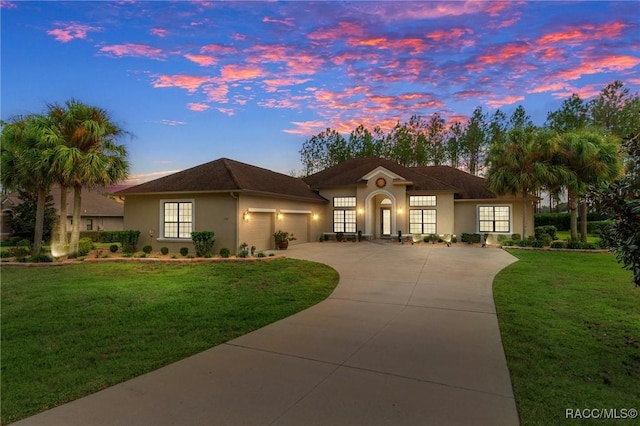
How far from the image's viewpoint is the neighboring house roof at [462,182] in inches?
854

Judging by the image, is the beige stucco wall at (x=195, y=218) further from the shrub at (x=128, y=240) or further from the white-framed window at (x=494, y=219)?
the white-framed window at (x=494, y=219)

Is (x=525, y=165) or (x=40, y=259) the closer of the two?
(x=40, y=259)

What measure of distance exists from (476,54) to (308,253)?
11.4m

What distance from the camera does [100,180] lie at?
48.8 feet

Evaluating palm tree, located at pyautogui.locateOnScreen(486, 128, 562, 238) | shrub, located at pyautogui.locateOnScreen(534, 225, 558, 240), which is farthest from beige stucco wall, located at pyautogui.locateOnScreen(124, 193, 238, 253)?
shrub, located at pyautogui.locateOnScreen(534, 225, 558, 240)

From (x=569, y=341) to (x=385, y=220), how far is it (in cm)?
1888

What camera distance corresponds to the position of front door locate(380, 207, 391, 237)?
23.8 metres

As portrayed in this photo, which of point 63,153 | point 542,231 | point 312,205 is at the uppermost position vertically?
point 63,153

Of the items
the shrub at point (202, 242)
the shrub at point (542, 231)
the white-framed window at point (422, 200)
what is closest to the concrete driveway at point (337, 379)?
the shrub at point (202, 242)

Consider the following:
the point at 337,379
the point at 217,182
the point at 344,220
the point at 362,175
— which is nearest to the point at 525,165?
the point at 362,175

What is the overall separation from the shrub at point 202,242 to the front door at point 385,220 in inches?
507

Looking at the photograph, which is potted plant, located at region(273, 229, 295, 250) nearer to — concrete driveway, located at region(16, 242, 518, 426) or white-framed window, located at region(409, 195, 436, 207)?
white-framed window, located at region(409, 195, 436, 207)

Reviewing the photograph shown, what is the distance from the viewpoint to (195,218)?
52.6 ft

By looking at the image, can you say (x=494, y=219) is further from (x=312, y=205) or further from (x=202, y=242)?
(x=202, y=242)
